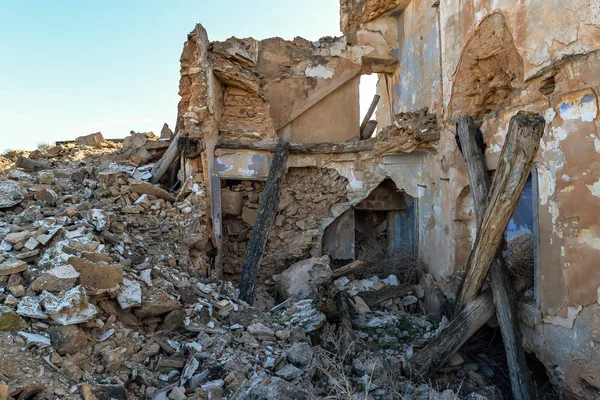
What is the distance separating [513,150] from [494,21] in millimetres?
2289

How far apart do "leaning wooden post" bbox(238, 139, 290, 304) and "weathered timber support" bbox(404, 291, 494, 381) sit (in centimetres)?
290

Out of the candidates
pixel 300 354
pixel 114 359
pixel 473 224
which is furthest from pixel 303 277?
pixel 114 359

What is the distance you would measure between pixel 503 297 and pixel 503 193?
1.25 m

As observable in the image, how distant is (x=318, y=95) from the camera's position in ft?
28.3

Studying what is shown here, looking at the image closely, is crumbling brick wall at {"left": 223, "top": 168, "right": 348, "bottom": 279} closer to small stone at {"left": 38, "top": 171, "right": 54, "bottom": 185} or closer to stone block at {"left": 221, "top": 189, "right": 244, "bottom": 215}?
stone block at {"left": 221, "top": 189, "right": 244, "bottom": 215}

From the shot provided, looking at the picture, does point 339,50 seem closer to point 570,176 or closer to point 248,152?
point 248,152

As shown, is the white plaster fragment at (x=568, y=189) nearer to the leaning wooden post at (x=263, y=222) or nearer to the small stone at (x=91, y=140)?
the leaning wooden post at (x=263, y=222)

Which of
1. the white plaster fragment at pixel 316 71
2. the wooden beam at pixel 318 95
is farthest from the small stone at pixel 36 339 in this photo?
the white plaster fragment at pixel 316 71

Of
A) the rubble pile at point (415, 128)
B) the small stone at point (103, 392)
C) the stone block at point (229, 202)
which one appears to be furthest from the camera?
the stone block at point (229, 202)

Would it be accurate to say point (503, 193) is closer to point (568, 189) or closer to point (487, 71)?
point (568, 189)

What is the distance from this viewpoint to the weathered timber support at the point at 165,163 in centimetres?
682

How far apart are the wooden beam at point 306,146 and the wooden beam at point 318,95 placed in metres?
1.12

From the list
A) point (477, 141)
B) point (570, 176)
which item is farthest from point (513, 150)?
point (477, 141)

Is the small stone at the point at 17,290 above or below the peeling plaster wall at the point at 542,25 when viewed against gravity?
below
